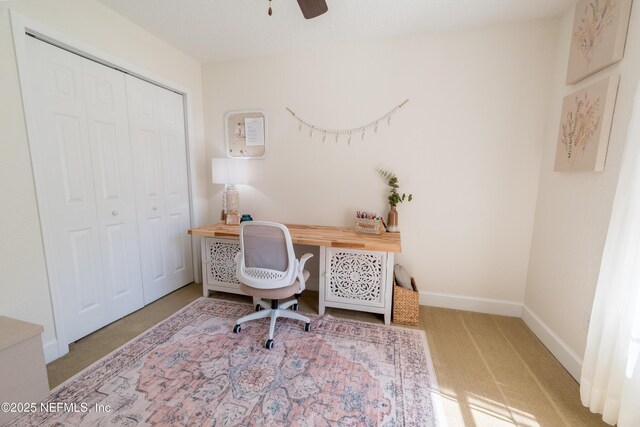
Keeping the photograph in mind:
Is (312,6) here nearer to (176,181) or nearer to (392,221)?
(392,221)

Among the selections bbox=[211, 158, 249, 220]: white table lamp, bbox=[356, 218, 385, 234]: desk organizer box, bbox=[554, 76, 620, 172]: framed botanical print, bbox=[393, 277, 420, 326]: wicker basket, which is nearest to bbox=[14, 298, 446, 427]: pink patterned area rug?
bbox=[393, 277, 420, 326]: wicker basket

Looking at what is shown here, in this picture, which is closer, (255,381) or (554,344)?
(255,381)

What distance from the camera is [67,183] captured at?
1.81m

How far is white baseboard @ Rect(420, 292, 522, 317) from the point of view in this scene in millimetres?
2340

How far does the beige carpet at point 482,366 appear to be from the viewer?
1.37 m

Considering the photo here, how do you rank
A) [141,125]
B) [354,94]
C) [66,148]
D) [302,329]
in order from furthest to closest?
[354,94], [141,125], [302,329], [66,148]

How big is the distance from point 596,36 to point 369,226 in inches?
74.2

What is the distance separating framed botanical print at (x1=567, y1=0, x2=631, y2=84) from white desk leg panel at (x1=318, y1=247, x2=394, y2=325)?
1748 mm

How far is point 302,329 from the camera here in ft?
6.91

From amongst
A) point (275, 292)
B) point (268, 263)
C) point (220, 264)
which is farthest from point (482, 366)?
point (220, 264)

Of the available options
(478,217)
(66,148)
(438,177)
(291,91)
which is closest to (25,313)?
(66,148)

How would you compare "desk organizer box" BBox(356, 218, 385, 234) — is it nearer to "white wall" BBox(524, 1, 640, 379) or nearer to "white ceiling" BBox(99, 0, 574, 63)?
"white wall" BBox(524, 1, 640, 379)

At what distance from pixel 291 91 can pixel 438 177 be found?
1.69m

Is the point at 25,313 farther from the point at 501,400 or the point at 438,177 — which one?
the point at 438,177
